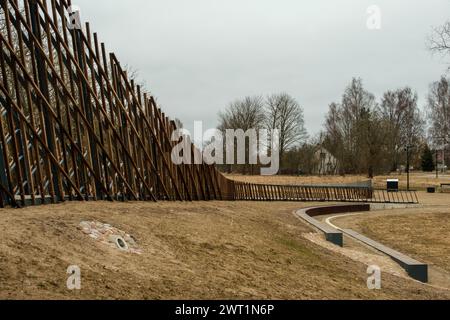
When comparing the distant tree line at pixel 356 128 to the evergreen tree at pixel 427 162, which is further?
the evergreen tree at pixel 427 162

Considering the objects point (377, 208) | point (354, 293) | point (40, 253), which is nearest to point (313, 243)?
point (354, 293)

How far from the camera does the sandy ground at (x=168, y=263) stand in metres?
5.03

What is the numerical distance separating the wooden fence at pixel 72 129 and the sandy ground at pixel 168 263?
107 cm

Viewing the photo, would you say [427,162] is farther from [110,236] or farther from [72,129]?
[110,236]

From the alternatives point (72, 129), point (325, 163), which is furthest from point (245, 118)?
point (72, 129)

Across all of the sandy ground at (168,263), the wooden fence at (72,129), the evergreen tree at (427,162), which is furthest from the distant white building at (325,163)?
the sandy ground at (168,263)

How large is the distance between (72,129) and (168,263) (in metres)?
7.20

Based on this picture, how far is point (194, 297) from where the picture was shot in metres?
5.15

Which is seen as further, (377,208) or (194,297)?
(377,208)

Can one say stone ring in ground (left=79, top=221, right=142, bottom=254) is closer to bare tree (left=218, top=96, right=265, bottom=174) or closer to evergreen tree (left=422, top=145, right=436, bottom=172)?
bare tree (left=218, top=96, right=265, bottom=174)

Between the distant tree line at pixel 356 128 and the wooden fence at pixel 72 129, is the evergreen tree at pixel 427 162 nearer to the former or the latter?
the distant tree line at pixel 356 128

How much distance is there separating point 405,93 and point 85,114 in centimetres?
5957
